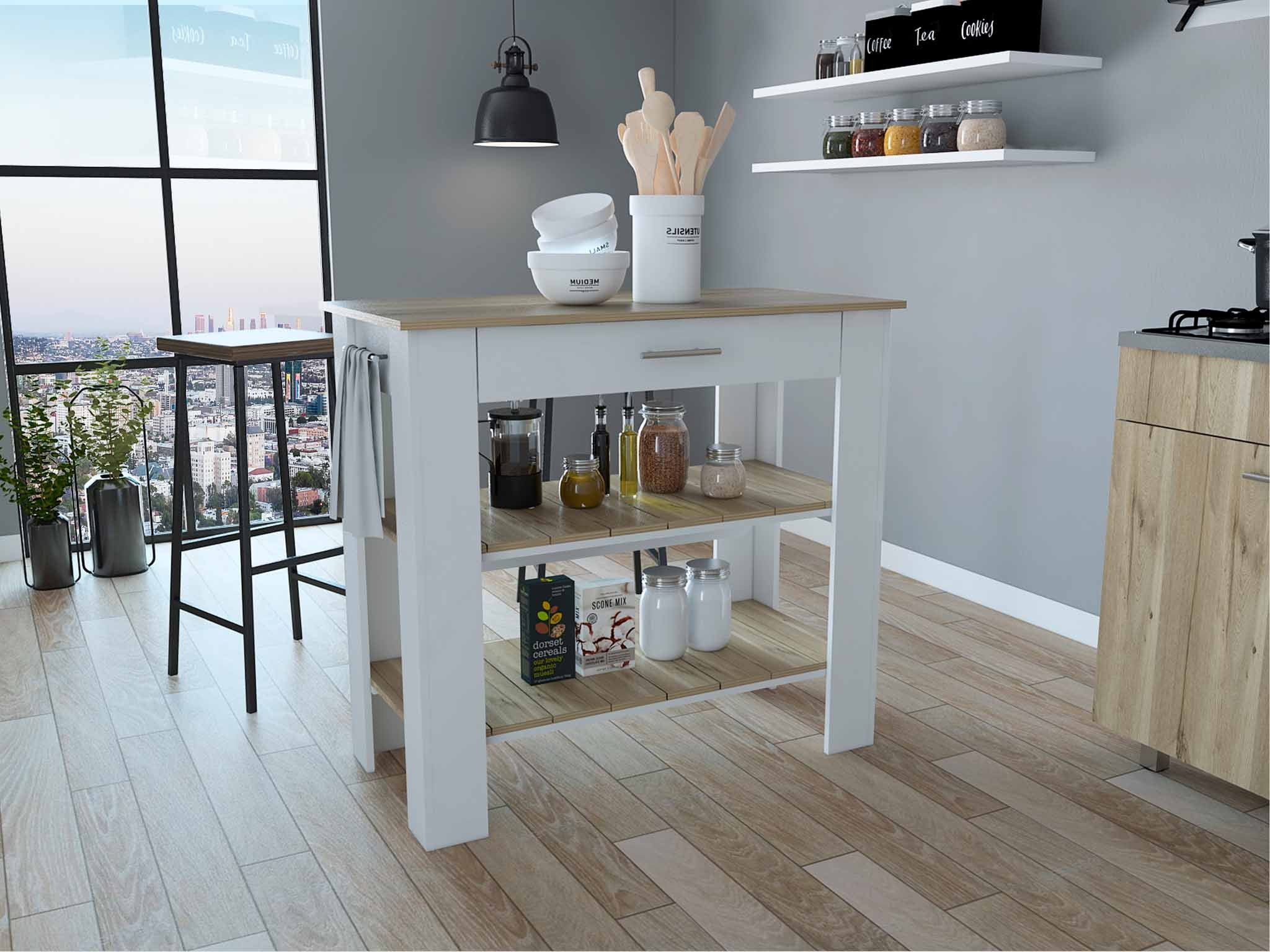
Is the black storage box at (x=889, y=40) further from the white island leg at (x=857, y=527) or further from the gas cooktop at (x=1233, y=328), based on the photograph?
the gas cooktop at (x=1233, y=328)

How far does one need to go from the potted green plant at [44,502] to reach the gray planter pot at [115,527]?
3.4 inches

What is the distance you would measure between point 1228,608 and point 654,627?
119 centimetres

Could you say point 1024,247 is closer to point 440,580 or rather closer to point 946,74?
point 946,74

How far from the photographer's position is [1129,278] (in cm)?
314

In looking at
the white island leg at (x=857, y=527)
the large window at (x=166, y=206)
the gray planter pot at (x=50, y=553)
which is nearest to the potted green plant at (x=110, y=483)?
the gray planter pot at (x=50, y=553)

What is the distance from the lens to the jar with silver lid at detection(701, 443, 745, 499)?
259 cm

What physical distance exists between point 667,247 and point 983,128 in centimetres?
125

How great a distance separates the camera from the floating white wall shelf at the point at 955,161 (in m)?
3.09

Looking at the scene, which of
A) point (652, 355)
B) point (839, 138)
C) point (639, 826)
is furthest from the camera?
point (839, 138)

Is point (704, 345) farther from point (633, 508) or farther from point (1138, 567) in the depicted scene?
point (1138, 567)

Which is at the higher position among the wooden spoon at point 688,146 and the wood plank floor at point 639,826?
the wooden spoon at point 688,146

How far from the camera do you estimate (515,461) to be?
249cm

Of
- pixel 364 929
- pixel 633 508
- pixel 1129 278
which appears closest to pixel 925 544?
pixel 1129 278

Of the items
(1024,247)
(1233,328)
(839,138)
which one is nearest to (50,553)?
(839,138)
